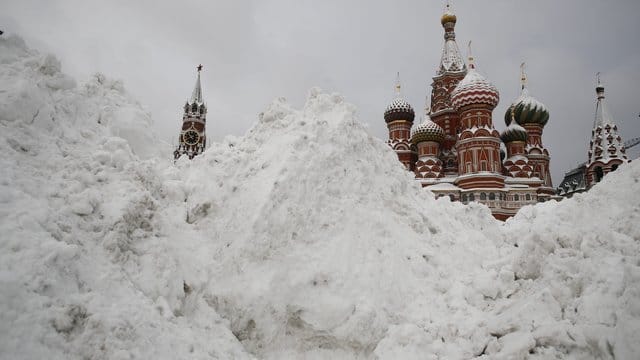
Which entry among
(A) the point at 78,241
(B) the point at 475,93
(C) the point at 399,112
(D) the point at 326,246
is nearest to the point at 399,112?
(C) the point at 399,112

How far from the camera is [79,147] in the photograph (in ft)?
19.8

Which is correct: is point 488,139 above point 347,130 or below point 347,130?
above

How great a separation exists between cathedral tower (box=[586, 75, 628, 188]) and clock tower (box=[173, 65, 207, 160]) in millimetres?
40330

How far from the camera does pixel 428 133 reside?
1266 inches

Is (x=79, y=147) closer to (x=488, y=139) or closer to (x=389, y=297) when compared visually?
(x=389, y=297)

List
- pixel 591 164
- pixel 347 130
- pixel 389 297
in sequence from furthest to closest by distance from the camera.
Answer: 1. pixel 591 164
2. pixel 347 130
3. pixel 389 297

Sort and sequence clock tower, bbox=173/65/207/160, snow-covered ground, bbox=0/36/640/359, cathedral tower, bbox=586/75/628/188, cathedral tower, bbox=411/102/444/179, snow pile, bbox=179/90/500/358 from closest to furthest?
1. snow-covered ground, bbox=0/36/640/359
2. snow pile, bbox=179/90/500/358
3. cathedral tower, bbox=411/102/444/179
4. cathedral tower, bbox=586/75/628/188
5. clock tower, bbox=173/65/207/160

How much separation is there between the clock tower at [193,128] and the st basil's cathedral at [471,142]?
78.4 feet

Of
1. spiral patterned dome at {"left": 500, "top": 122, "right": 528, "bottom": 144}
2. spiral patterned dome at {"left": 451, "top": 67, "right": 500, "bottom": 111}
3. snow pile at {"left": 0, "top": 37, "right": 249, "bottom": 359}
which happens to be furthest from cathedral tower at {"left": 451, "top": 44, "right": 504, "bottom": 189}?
snow pile at {"left": 0, "top": 37, "right": 249, "bottom": 359}

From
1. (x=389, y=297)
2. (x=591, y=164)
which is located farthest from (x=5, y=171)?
(x=591, y=164)

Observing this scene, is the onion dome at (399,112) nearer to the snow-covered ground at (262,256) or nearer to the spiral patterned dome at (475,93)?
the spiral patterned dome at (475,93)

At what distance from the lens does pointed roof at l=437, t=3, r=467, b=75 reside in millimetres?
36931

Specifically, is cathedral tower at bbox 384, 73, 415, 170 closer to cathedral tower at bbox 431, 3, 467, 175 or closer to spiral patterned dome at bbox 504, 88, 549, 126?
cathedral tower at bbox 431, 3, 467, 175

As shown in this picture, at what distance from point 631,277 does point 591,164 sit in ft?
122
